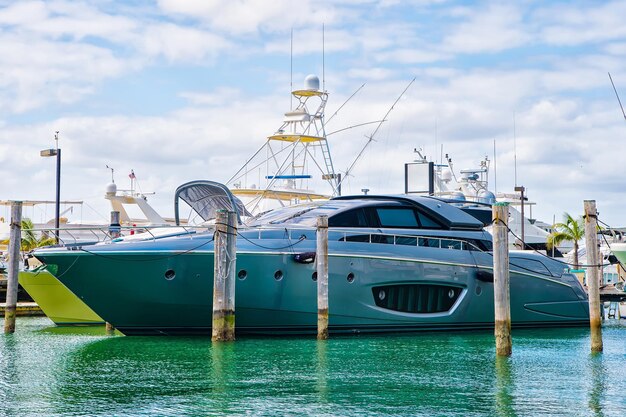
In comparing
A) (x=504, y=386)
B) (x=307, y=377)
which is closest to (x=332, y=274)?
(x=307, y=377)

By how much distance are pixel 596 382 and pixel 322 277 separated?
24.2 ft

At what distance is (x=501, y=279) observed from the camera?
18719 millimetres

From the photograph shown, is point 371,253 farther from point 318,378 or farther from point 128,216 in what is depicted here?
point 128,216

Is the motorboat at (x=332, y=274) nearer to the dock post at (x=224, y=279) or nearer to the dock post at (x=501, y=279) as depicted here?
the dock post at (x=224, y=279)

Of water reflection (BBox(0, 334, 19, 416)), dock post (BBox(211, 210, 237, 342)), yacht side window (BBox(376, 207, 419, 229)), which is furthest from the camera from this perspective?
yacht side window (BBox(376, 207, 419, 229))

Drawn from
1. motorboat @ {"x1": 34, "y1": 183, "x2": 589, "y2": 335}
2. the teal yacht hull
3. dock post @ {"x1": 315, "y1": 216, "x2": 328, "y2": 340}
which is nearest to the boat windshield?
motorboat @ {"x1": 34, "y1": 183, "x2": 589, "y2": 335}

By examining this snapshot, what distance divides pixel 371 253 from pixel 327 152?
607 inches

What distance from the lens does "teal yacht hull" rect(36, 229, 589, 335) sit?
72.6ft

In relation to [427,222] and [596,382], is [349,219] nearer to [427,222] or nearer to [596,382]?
[427,222]

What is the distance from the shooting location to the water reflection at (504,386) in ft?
47.2

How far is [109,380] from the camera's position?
16.9m

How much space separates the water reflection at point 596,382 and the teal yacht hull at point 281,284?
5821 mm

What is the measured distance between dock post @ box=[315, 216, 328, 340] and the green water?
55cm

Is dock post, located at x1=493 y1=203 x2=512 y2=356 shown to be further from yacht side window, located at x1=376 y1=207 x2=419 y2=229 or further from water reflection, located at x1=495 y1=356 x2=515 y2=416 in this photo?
yacht side window, located at x1=376 y1=207 x2=419 y2=229
